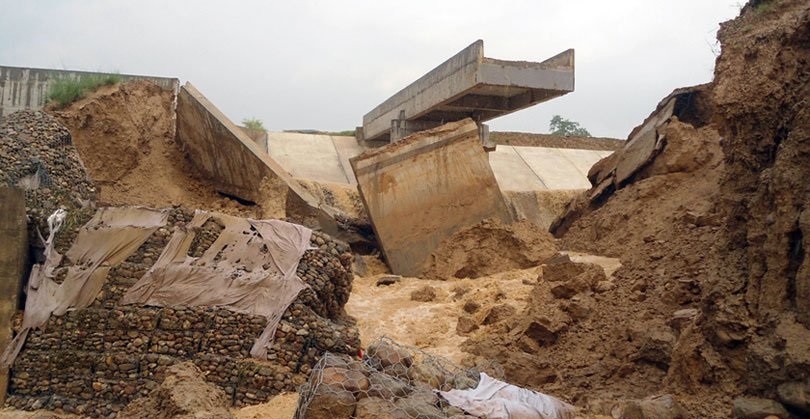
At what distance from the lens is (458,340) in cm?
917

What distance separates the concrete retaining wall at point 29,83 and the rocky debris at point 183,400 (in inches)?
379

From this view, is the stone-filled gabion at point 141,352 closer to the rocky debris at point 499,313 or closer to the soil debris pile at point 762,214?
the rocky debris at point 499,313

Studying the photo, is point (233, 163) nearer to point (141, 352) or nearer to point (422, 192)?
point (422, 192)

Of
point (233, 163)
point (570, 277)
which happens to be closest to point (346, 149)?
point (233, 163)

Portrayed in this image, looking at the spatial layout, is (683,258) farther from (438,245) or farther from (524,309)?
(438,245)

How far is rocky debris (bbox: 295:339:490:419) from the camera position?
5590mm

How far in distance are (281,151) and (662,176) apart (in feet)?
40.7

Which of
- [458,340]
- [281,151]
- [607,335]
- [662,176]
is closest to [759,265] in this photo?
[607,335]

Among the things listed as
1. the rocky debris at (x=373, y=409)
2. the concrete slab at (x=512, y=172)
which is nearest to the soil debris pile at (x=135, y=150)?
the rocky debris at (x=373, y=409)

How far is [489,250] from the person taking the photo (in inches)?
484

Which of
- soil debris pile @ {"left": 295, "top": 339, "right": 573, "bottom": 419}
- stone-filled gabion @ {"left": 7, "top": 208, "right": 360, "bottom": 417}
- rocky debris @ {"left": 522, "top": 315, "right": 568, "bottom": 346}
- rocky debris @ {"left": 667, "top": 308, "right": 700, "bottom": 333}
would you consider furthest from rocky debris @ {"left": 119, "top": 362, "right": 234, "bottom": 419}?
rocky debris @ {"left": 667, "top": 308, "right": 700, "bottom": 333}

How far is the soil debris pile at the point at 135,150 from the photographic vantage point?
13734 mm

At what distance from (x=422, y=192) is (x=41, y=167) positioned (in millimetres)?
5893

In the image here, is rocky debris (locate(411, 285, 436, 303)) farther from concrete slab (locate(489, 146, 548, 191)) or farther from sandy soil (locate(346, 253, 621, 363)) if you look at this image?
concrete slab (locate(489, 146, 548, 191))
